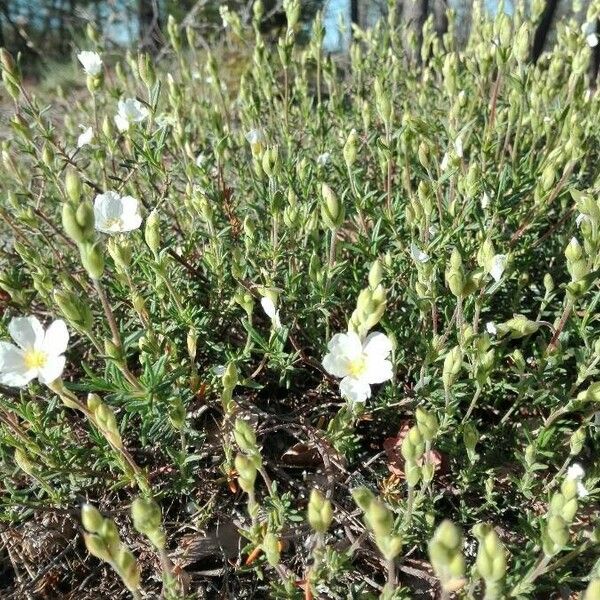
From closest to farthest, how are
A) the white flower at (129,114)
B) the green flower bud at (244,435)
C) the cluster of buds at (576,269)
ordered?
the green flower bud at (244,435), the cluster of buds at (576,269), the white flower at (129,114)

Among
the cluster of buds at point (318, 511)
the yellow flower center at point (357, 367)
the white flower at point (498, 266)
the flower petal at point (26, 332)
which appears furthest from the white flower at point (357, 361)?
the flower petal at point (26, 332)

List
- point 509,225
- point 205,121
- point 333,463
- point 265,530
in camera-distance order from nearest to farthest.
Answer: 1. point 265,530
2. point 333,463
3. point 509,225
4. point 205,121

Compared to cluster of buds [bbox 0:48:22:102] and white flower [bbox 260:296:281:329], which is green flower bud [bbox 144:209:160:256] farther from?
cluster of buds [bbox 0:48:22:102]

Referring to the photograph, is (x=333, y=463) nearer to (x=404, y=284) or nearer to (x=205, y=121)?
(x=404, y=284)

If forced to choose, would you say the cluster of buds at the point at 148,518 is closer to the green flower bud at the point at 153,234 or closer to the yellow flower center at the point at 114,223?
the green flower bud at the point at 153,234

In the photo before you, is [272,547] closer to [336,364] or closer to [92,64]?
[336,364]

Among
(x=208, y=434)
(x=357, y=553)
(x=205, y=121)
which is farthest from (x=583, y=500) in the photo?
(x=205, y=121)
